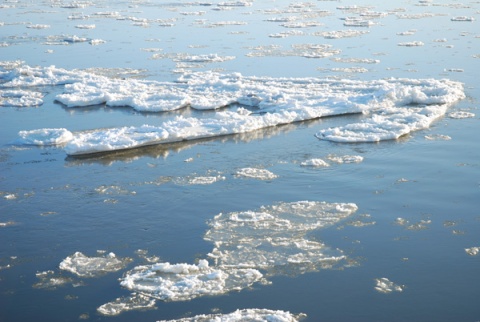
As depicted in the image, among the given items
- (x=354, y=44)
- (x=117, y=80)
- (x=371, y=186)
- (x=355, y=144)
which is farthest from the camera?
(x=354, y=44)

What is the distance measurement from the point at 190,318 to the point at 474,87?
10660 millimetres

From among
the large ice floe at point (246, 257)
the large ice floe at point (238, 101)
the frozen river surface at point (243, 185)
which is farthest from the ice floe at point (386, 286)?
the large ice floe at point (238, 101)

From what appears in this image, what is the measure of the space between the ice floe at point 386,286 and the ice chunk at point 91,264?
265 cm

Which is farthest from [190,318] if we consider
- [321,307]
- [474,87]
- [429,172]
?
Answer: [474,87]

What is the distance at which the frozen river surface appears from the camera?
6934 millimetres

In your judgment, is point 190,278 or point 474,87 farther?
point 474,87

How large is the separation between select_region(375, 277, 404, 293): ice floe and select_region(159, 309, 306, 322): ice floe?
3.01ft

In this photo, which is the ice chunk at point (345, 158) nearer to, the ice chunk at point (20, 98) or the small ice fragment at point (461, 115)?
the small ice fragment at point (461, 115)

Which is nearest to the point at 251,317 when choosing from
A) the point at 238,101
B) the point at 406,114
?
the point at 406,114

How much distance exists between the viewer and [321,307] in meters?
6.64

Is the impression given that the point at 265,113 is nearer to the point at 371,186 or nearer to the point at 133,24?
the point at 371,186

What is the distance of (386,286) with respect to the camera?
6.98 m

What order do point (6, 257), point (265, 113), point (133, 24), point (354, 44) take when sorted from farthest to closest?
point (133, 24), point (354, 44), point (265, 113), point (6, 257)

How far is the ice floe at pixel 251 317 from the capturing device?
6.41 metres
